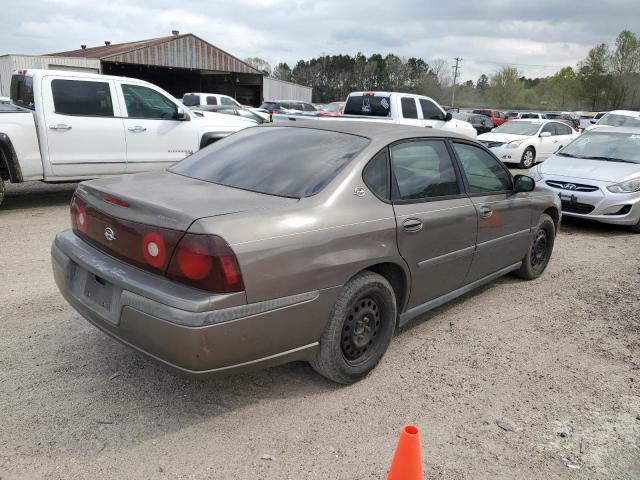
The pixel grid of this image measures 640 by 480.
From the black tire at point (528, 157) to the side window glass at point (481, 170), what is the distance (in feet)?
35.8

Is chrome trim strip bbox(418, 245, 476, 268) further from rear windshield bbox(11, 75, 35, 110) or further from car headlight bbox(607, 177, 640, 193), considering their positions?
rear windshield bbox(11, 75, 35, 110)

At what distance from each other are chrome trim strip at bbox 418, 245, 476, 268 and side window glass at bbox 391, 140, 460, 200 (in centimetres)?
44

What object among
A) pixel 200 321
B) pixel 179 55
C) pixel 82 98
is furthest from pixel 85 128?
pixel 179 55

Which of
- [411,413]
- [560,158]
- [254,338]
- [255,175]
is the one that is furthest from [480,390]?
[560,158]

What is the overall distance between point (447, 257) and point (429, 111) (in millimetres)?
10063

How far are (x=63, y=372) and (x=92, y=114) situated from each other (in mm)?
5468

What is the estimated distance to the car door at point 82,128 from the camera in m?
7.32

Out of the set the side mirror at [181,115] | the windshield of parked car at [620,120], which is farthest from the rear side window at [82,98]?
the windshield of parked car at [620,120]

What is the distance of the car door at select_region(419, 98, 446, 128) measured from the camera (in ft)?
42.1

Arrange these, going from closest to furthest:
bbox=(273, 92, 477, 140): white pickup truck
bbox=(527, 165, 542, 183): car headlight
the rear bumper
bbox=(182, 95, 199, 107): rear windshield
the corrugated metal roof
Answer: the rear bumper
bbox=(527, 165, 542, 183): car headlight
bbox=(273, 92, 477, 140): white pickup truck
bbox=(182, 95, 199, 107): rear windshield
the corrugated metal roof

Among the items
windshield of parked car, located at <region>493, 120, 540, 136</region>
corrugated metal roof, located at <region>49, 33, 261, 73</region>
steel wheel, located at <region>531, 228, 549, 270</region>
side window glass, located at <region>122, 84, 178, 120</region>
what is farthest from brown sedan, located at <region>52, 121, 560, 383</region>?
corrugated metal roof, located at <region>49, 33, 261, 73</region>

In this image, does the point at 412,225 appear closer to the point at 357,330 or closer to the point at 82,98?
the point at 357,330

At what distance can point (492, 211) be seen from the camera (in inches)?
167

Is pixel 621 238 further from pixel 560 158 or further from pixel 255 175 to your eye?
pixel 255 175
